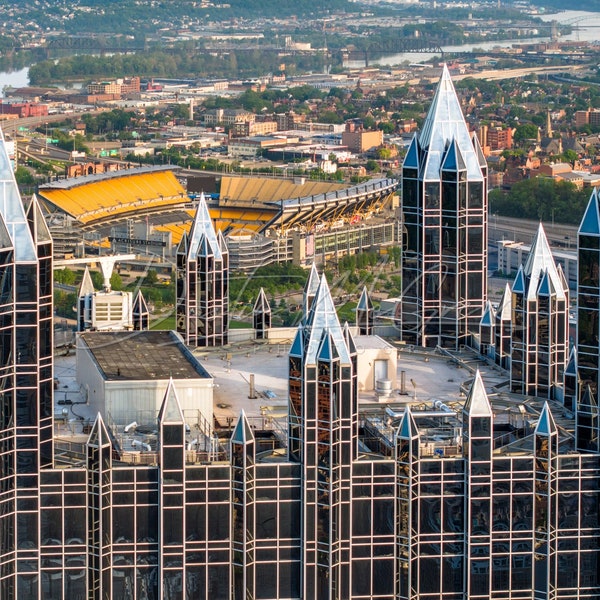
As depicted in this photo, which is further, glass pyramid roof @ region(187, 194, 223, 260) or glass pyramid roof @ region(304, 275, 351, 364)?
glass pyramid roof @ region(187, 194, 223, 260)

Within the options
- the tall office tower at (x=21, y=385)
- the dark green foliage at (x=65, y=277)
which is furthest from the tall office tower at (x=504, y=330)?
the dark green foliage at (x=65, y=277)

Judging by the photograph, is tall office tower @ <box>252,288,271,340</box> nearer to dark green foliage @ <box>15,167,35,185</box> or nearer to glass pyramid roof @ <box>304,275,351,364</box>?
glass pyramid roof @ <box>304,275,351,364</box>

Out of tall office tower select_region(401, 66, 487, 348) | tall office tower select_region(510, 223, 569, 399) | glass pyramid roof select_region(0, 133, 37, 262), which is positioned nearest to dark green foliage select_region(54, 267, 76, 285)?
tall office tower select_region(401, 66, 487, 348)

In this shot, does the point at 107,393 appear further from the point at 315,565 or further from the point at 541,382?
the point at 541,382

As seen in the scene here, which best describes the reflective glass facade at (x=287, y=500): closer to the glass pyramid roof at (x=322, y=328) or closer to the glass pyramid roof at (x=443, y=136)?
the glass pyramid roof at (x=322, y=328)

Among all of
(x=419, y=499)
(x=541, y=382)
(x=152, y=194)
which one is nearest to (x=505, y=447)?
(x=419, y=499)

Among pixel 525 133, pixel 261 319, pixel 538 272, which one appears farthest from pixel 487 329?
pixel 525 133
